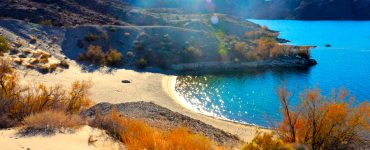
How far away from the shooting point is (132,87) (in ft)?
142

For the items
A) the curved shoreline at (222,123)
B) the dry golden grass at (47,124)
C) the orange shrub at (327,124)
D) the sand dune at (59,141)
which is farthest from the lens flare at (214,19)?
the sand dune at (59,141)

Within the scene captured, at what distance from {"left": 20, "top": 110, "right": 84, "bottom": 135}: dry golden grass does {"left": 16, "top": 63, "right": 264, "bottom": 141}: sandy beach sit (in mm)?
16077

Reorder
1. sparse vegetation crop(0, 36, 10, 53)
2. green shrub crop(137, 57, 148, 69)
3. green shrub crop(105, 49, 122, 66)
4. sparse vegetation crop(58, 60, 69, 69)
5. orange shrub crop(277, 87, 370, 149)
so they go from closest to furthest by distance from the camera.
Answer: orange shrub crop(277, 87, 370, 149) → sparse vegetation crop(0, 36, 10, 53) → sparse vegetation crop(58, 60, 69, 69) → green shrub crop(105, 49, 122, 66) → green shrub crop(137, 57, 148, 69)

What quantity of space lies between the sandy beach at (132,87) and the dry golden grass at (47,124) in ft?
52.7

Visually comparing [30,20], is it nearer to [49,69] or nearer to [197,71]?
[49,69]

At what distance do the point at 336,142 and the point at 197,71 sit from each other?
1520 inches

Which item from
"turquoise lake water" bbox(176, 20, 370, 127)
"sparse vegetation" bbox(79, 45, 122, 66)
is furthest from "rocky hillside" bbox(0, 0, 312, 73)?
"turquoise lake water" bbox(176, 20, 370, 127)

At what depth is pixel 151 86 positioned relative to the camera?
45.1 metres

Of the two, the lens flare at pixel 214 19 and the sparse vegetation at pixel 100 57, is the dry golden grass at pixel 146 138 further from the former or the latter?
the lens flare at pixel 214 19

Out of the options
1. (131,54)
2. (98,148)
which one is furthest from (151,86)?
(98,148)

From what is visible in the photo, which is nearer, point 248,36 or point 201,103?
point 201,103

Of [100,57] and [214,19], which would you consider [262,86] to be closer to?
[100,57]

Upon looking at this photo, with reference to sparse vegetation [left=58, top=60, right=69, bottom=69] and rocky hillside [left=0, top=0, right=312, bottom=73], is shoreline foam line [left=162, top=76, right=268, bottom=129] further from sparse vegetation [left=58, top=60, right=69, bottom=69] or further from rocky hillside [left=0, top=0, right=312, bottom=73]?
sparse vegetation [left=58, top=60, right=69, bottom=69]

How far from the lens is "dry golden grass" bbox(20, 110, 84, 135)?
46.5ft
